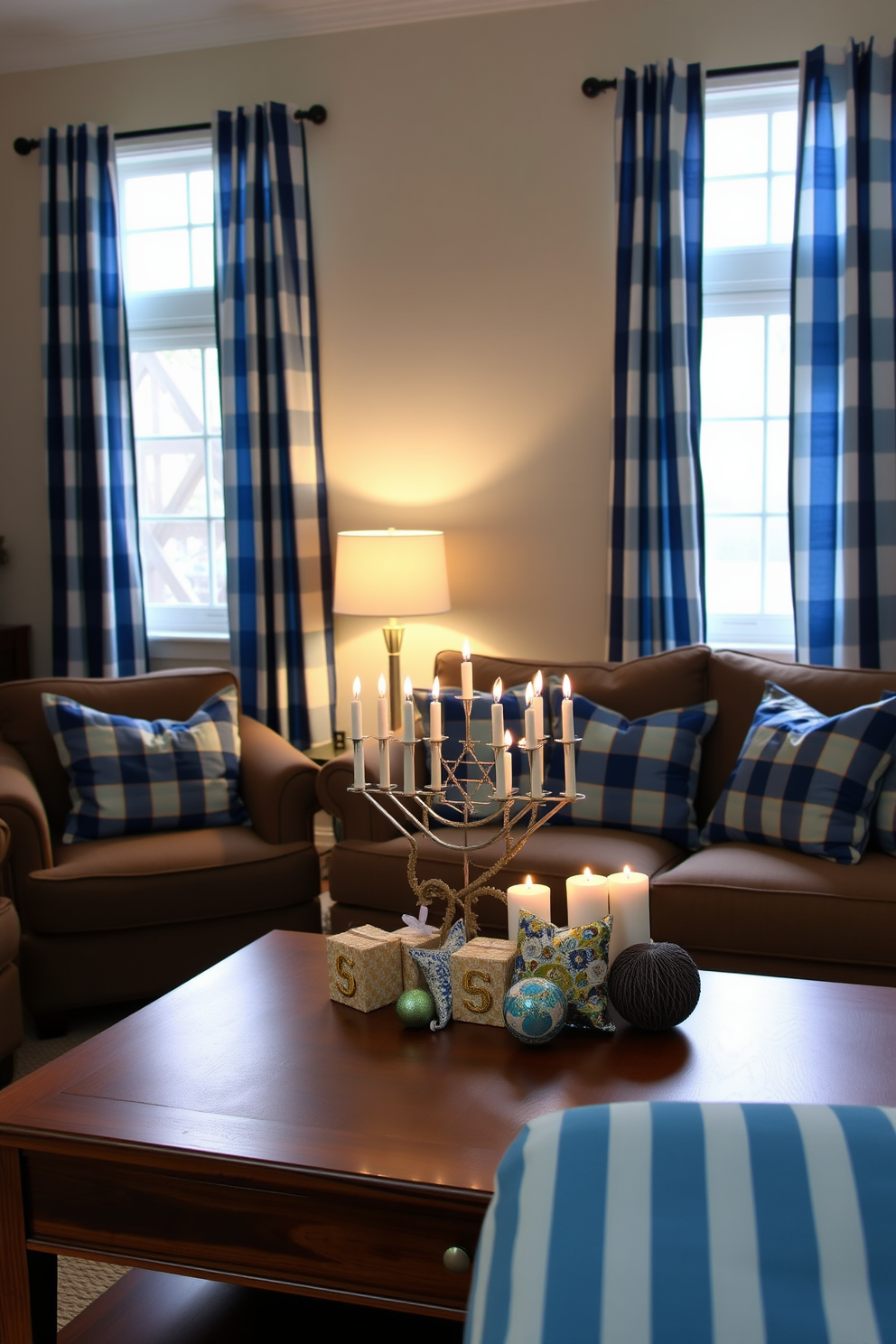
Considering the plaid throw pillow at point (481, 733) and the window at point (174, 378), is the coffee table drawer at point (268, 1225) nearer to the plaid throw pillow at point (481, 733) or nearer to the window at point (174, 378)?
the plaid throw pillow at point (481, 733)

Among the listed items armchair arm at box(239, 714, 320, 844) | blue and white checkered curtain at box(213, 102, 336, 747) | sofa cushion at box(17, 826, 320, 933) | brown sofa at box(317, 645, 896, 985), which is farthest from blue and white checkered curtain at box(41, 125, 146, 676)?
brown sofa at box(317, 645, 896, 985)

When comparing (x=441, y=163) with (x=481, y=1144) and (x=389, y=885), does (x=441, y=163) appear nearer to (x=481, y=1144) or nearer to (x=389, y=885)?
(x=389, y=885)

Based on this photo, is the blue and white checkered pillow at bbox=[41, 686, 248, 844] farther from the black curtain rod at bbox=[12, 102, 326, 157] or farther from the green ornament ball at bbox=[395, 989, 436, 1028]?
the black curtain rod at bbox=[12, 102, 326, 157]

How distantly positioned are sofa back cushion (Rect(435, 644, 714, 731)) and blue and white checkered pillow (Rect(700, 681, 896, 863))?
214mm

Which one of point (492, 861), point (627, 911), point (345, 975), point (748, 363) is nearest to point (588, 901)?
point (627, 911)

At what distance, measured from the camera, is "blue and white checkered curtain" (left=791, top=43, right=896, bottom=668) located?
3.38 m

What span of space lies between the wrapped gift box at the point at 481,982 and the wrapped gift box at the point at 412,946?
0.07 metres

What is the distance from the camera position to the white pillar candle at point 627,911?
5.75 ft

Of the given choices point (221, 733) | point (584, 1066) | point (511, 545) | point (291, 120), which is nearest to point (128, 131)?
point (291, 120)

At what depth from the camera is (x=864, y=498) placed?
136 inches

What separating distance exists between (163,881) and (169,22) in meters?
3.08

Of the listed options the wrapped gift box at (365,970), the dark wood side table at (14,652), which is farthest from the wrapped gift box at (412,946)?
the dark wood side table at (14,652)

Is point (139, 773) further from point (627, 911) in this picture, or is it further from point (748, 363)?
point (748, 363)

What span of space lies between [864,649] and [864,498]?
47cm
